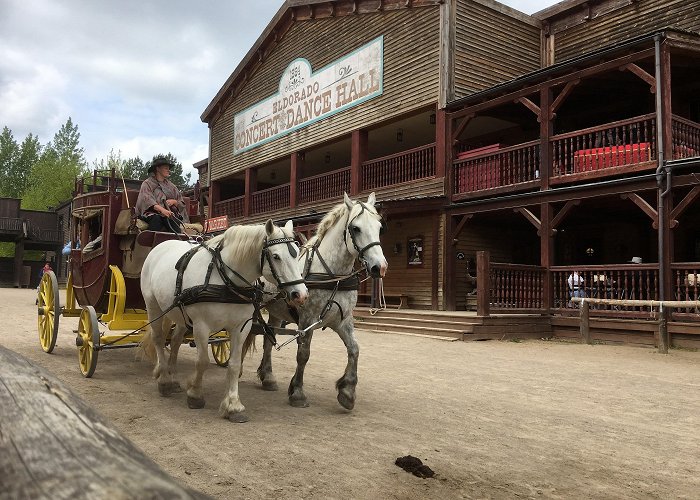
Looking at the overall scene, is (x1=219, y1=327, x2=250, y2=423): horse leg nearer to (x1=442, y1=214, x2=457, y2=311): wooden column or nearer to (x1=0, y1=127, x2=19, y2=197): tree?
(x1=442, y1=214, x2=457, y2=311): wooden column

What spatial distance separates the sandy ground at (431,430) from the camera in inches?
127

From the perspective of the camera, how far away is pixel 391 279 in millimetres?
18000

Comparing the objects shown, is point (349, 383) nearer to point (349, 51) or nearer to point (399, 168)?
point (399, 168)

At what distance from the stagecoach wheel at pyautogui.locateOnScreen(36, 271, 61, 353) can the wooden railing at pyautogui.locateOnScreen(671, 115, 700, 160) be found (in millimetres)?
11554

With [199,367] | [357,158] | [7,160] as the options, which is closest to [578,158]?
[357,158]

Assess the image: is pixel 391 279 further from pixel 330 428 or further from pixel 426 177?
pixel 330 428

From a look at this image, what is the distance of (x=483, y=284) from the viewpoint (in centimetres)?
1199

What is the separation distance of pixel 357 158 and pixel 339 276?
1284cm

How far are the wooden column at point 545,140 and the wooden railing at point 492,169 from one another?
44 cm

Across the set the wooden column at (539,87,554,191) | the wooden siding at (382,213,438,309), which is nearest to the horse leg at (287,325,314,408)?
the wooden column at (539,87,554,191)

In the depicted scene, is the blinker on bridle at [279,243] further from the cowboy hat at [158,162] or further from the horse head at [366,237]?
the cowboy hat at [158,162]

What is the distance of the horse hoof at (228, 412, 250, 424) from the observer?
176 inches

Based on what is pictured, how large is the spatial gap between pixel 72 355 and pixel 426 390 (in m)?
5.30

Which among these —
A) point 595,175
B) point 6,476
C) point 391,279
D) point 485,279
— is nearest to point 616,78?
point 595,175
